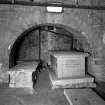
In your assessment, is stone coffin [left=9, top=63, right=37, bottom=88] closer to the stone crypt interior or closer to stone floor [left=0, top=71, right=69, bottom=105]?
the stone crypt interior

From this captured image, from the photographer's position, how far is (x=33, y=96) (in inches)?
121

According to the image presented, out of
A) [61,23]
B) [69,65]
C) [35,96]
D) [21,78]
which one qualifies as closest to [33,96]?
[35,96]

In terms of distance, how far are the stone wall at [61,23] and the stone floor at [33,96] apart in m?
1.02

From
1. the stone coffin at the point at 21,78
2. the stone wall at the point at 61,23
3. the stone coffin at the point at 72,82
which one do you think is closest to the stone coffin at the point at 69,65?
the stone coffin at the point at 72,82

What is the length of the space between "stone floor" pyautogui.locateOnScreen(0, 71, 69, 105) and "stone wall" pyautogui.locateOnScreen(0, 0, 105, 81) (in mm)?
1020

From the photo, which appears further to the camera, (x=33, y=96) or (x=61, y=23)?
(x=61, y=23)

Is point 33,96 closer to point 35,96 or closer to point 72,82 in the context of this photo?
point 35,96

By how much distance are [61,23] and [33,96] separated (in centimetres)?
254

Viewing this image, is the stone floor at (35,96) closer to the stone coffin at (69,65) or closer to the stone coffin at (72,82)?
the stone coffin at (72,82)

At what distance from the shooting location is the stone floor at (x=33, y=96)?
2.76 meters

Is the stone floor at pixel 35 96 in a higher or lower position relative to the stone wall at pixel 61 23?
lower

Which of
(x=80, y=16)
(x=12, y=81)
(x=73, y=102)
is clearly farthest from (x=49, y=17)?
(x=73, y=102)

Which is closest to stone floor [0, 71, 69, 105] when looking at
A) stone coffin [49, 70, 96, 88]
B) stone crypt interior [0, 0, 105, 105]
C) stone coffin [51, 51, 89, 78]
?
stone crypt interior [0, 0, 105, 105]

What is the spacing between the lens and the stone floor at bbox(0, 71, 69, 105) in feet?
9.05
